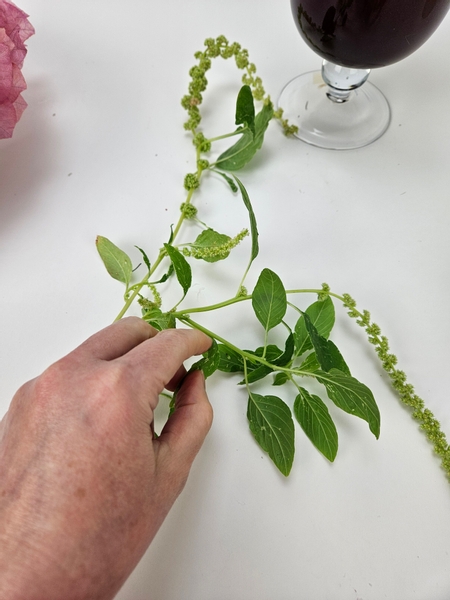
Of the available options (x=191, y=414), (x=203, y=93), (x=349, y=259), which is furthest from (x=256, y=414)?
(x=203, y=93)

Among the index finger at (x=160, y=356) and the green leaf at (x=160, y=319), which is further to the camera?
the green leaf at (x=160, y=319)

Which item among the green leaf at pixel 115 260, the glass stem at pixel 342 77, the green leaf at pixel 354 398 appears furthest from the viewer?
the glass stem at pixel 342 77

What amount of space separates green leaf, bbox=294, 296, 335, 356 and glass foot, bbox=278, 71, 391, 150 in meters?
0.28

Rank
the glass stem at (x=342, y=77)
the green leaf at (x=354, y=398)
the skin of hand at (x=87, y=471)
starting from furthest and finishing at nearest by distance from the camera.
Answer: the glass stem at (x=342, y=77), the green leaf at (x=354, y=398), the skin of hand at (x=87, y=471)

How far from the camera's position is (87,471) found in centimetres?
33

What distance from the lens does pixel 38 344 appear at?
1.78 feet

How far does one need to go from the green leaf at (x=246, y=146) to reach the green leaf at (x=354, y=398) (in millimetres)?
304

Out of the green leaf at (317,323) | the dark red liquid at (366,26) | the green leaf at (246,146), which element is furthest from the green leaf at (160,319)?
the dark red liquid at (366,26)

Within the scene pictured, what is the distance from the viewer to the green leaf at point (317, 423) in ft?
1.55

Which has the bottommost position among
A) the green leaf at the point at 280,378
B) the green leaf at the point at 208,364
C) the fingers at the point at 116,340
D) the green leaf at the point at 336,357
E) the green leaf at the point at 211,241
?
the fingers at the point at 116,340

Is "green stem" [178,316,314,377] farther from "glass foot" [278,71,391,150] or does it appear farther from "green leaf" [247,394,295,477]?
"glass foot" [278,71,391,150]

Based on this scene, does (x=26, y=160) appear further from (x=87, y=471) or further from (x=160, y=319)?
(x=87, y=471)

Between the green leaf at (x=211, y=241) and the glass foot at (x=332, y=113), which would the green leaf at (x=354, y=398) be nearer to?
the green leaf at (x=211, y=241)

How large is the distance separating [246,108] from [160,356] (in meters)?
0.33
